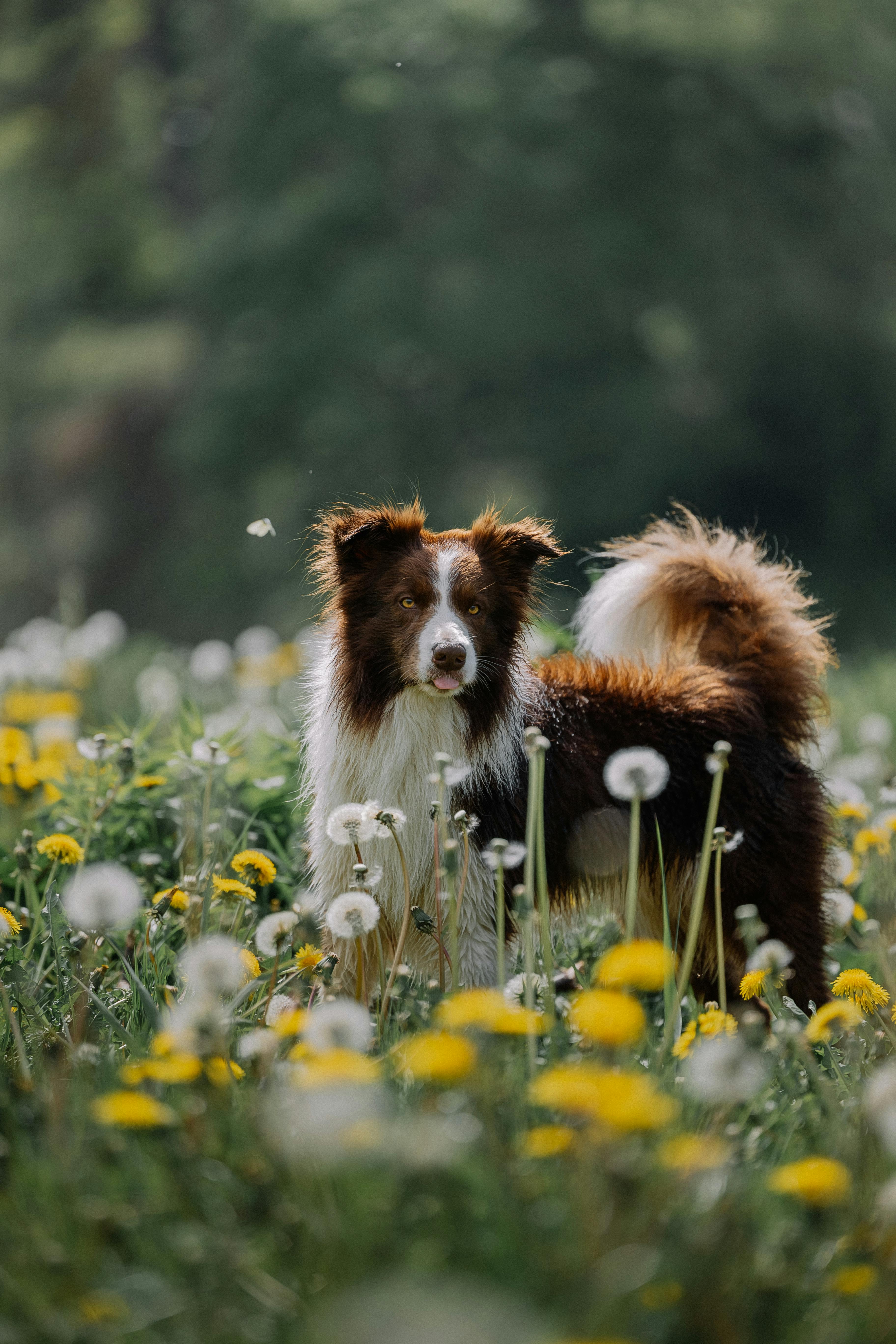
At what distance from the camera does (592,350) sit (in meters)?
17.0

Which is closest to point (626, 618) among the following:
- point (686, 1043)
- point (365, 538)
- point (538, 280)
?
point (365, 538)

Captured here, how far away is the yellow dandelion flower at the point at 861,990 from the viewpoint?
9.75 feet

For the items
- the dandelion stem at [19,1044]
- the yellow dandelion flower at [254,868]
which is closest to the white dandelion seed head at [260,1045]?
the dandelion stem at [19,1044]

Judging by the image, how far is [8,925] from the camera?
2939 millimetres

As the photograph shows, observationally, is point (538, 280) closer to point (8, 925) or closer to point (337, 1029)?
point (8, 925)

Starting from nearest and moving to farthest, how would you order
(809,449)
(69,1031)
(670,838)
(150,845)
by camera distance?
(69,1031), (670,838), (150,845), (809,449)

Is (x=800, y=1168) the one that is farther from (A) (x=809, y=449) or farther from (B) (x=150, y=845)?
(A) (x=809, y=449)

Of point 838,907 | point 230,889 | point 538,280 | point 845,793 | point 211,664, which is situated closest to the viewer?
point 230,889

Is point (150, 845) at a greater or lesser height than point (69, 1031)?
greater

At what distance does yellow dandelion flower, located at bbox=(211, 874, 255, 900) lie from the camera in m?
3.23

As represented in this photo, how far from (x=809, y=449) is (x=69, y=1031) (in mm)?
16674

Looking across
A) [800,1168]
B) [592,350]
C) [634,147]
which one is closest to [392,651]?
[800,1168]

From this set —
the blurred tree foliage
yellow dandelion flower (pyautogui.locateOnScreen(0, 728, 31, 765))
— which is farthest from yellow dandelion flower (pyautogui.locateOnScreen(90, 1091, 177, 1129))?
the blurred tree foliage

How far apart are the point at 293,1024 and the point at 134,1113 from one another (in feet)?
1.72
